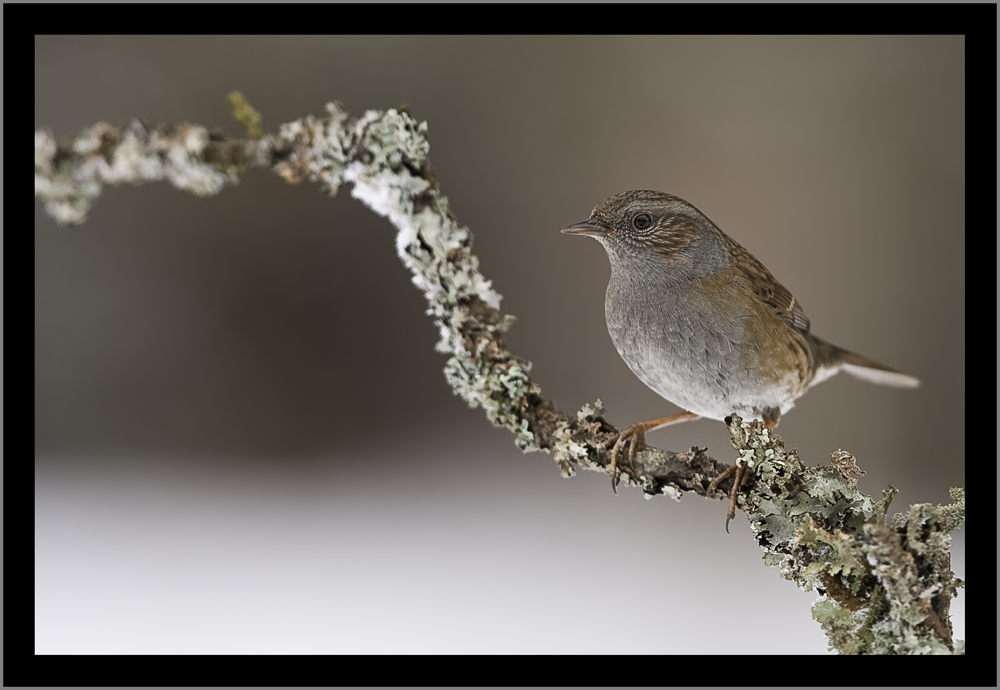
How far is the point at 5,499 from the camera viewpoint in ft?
4.93

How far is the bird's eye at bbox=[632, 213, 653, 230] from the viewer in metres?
1.53

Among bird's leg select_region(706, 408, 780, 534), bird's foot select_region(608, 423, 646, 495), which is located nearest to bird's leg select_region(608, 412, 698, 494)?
bird's foot select_region(608, 423, 646, 495)

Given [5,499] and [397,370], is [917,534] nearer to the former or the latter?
[5,499]

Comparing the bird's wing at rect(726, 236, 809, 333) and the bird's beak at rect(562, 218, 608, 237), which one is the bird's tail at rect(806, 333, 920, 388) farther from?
the bird's beak at rect(562, 218, 608, 237)

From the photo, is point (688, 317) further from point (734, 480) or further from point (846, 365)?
A: point (846, 365)

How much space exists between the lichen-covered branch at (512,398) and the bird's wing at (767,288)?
39cm

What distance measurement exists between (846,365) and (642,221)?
2.30 feet

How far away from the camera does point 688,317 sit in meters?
1.51

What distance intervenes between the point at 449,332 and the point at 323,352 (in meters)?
1.73

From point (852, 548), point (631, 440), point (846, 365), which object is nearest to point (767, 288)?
point (846, 365)

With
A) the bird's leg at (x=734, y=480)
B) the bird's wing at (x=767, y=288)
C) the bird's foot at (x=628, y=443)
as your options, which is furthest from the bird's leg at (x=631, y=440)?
the bird's wing at (x=767, y=288)

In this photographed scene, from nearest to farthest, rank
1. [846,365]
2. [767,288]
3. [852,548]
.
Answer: [852,548] → [767,288] → [846,365]

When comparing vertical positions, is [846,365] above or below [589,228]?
below

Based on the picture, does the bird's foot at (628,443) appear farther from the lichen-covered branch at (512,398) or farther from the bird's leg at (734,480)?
the bird's leg at (734,480)
